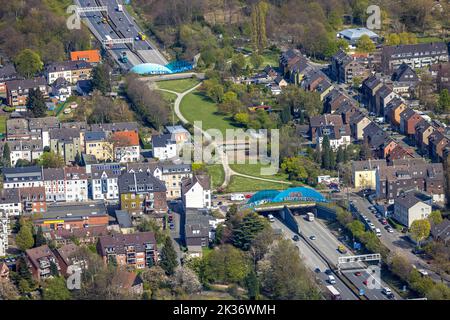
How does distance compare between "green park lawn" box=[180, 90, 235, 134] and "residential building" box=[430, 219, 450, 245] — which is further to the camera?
"green park lawn" box=[180, 90, 235, 134]

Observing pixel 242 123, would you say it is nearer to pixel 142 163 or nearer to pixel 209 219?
pixel 142 163

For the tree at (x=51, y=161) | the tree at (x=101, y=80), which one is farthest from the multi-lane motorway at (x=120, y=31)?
the tree at (x=51, y=161)

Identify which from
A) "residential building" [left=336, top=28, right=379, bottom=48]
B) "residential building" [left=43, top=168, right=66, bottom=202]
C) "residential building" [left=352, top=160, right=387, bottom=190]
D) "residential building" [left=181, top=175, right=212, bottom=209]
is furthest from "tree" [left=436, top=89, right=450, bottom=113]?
"residential building" [left=43, top=168, right=66, bottom=202]

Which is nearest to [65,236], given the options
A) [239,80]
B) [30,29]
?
[239,80]

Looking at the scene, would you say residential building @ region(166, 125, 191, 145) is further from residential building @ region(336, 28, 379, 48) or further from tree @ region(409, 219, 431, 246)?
residential building @ region(336, 28, 379, 48)

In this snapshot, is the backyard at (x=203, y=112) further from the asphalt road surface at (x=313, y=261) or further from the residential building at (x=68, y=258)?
the residential building at (x=68, y=258)

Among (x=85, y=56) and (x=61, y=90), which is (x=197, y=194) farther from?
(x=85, y=56)
